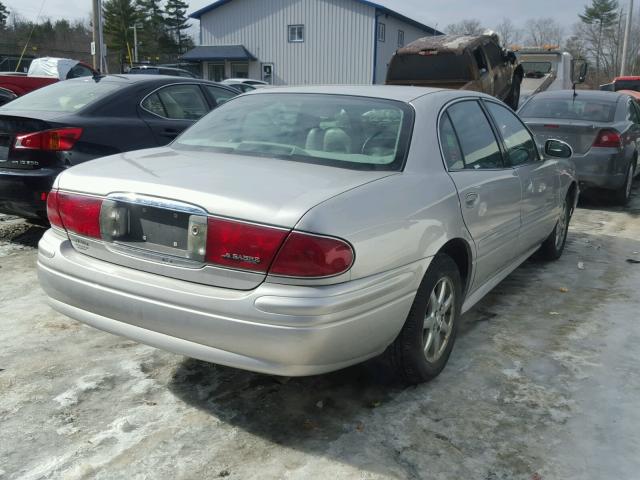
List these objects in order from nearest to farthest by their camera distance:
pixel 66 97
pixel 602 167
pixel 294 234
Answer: pixel 294 234, pixel 66 97, pixel 602 167

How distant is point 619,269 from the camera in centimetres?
542

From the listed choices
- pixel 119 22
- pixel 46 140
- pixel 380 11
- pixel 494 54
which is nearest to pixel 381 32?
pixel 380 11

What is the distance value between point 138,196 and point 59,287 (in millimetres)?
672

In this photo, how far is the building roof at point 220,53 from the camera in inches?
1405

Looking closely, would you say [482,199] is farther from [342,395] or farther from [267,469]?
[267,469]

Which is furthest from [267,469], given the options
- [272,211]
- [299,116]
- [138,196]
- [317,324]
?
[299,116]

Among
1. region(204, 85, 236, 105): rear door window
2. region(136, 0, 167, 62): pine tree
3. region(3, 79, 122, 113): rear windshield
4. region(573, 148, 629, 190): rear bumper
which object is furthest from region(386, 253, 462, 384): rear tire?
region(136, 0, 167, 62): pine tree

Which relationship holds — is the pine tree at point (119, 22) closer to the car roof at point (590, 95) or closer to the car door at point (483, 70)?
the car door at point (483, 70)

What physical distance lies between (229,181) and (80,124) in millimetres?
3081

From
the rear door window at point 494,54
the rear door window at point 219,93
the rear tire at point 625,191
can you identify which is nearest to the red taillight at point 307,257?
the rear door window at point 219,93

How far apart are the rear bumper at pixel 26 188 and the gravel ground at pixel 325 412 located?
1.13 metres

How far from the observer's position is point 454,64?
10.8 metres

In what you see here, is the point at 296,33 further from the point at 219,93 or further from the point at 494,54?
the point at 219,93

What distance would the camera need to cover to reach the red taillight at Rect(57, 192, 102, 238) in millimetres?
2744
